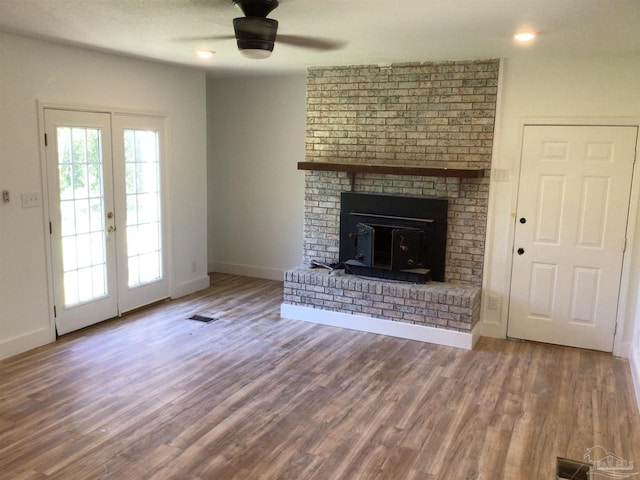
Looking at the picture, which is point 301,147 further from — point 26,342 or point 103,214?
Answer: point 26,342

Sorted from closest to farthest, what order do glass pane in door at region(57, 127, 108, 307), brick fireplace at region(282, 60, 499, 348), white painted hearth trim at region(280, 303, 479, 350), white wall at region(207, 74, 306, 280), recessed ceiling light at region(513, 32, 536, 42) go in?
recessed ceiling light at region(513, 32, 536, 42)
glass pane in door at region(57, 127, 108, 307)
white painted hearth trim at region(280, 303, 479, 350)
brick fireplace at region(282, 60, 499, 348)
white wall at region(207, 74, 306, 280)

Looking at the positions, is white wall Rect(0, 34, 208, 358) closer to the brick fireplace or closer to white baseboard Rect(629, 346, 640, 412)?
the brick fireplace

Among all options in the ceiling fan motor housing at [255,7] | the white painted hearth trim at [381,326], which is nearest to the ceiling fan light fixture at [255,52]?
the ceiling fan motor housing at [255,7]

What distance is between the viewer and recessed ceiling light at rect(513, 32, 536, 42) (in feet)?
11.8

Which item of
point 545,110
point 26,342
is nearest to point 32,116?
point 26,342

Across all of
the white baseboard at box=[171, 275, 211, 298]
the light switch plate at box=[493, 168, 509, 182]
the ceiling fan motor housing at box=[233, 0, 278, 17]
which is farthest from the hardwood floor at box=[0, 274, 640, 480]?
the ceiling fan motor housing at box=[233, 0, 278, 17]

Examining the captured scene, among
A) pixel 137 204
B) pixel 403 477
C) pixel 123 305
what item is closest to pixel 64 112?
pixel 137 204

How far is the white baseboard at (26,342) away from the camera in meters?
4.12

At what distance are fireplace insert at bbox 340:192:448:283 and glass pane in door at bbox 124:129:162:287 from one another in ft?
6.60

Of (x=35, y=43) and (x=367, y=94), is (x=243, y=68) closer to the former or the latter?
(x=367, y=94)

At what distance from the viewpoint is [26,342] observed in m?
4.28

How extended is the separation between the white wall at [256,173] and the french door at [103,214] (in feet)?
4.64

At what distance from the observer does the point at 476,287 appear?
4.94 meters

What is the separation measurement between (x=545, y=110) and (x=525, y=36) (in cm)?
108
